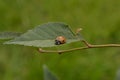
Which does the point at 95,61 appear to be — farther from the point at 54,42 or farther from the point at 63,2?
the point at 54,42

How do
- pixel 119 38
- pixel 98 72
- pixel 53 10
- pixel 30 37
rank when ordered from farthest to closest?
pixel 53 10 < pixel 119 38 < pixel 98 72 < pixel 30 37

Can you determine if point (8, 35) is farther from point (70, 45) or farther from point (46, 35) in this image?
point (70, 45)

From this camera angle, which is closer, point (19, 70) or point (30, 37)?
point (30, 37)

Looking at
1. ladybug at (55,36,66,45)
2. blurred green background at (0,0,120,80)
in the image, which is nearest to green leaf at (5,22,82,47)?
ladybug at (55,36,66,45)

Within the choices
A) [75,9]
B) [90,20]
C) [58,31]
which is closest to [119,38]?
[90,20]

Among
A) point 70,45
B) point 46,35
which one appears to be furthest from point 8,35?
point 70,45

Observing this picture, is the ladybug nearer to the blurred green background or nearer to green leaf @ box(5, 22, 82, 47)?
green leaf @ box(5, 22, 82, 47)
